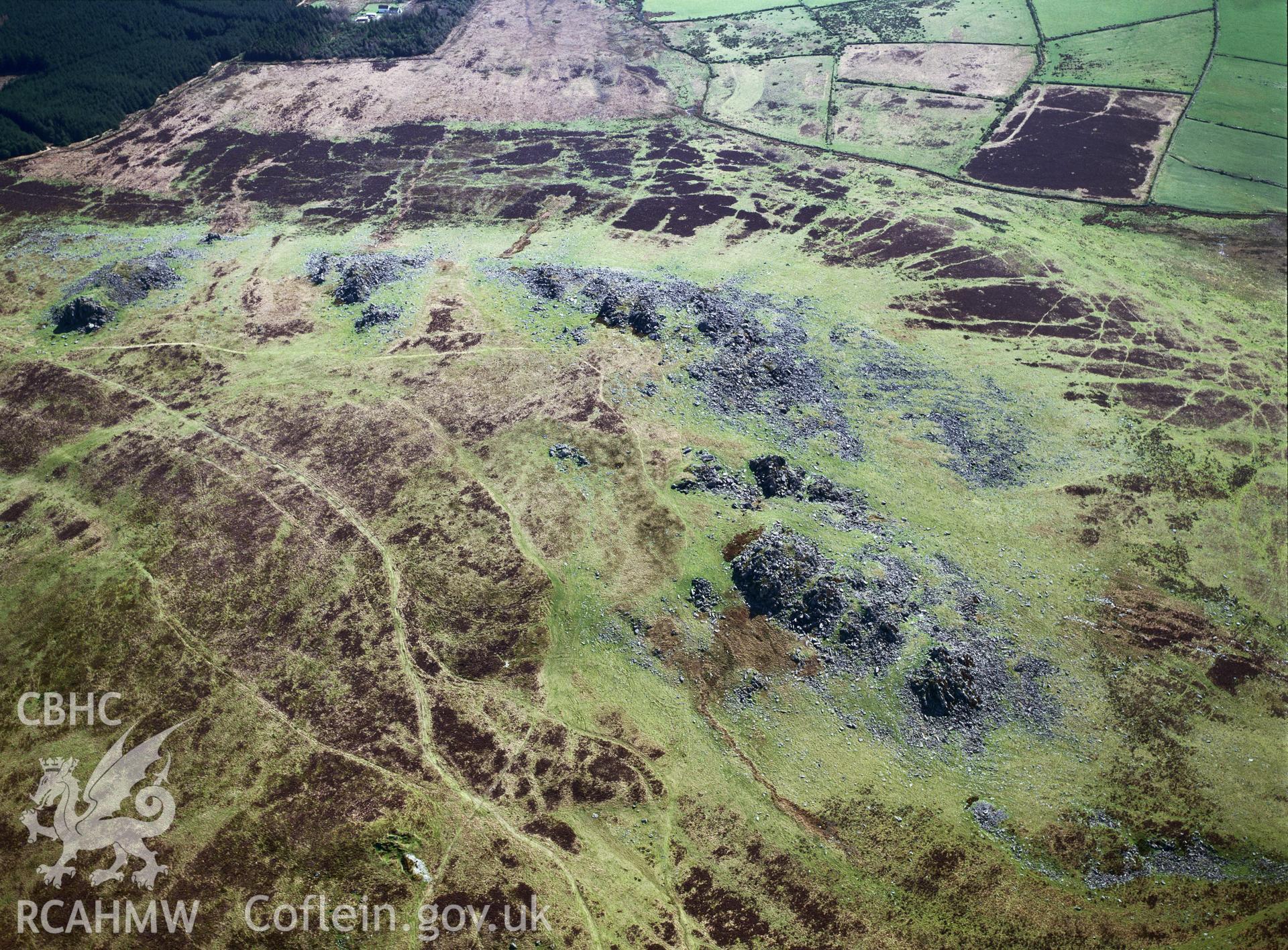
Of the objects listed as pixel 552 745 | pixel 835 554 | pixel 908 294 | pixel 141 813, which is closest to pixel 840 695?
pixel 835 554

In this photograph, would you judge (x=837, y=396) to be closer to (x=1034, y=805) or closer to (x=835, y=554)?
(x=835, y=554)

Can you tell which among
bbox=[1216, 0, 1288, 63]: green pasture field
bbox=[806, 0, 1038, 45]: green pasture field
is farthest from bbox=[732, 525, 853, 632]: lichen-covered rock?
bbox=[1216, 0, 1288, 63]: green pasture field

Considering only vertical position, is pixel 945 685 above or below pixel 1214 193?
below

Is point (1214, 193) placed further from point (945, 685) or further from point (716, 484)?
point (945, 685)

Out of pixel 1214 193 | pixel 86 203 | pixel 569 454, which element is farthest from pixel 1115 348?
Answer: pixel 86 203

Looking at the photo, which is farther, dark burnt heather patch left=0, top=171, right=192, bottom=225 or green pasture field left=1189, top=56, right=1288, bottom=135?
green pasture field left=1189, top=56, right=1288, bottom=135

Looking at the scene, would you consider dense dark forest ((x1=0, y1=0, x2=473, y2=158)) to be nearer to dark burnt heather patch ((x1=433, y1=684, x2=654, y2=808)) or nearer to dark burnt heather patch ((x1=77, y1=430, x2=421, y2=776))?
dark burnt heather patch ((x1=77, y1=430, x2=421, y2=776))

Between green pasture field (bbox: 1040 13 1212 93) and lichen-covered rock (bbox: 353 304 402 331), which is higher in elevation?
green pasture field (bbox: 1040 13 1212 93)

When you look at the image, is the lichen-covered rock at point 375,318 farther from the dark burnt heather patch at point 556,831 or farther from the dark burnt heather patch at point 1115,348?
the dark burnt heather patch at point 1115,348
